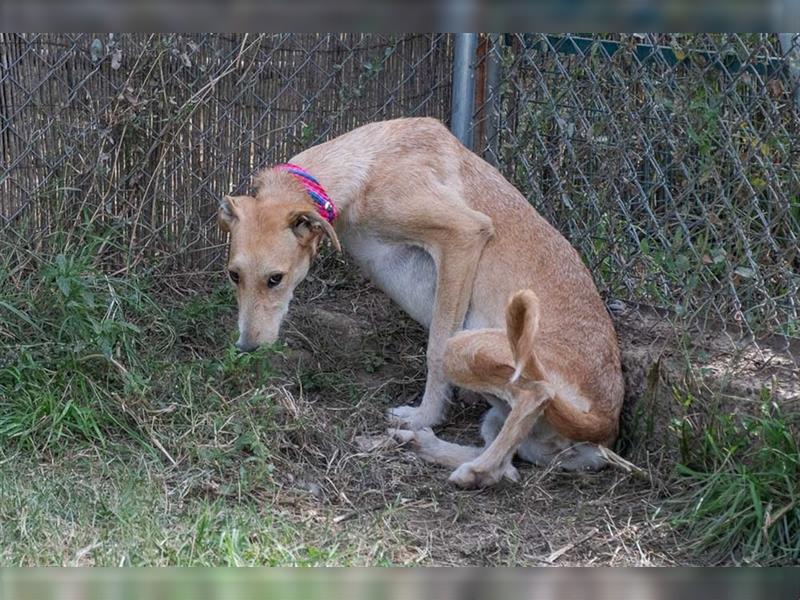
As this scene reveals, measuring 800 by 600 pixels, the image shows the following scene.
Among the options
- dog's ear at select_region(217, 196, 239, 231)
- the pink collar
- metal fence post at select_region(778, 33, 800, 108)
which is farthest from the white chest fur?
metal fence post at select_region(778, 33, 800, 108)

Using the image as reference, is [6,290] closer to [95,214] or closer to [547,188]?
[95,214]

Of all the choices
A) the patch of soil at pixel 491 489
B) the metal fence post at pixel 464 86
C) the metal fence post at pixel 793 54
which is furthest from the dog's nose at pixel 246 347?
the metal fence post at pixel 793 54

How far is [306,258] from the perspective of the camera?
15.2 ft

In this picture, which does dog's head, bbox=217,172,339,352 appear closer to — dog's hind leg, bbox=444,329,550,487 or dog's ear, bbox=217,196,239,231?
dog's ear, bbox=217,196,239,231

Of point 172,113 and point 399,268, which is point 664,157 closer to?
point 399,268

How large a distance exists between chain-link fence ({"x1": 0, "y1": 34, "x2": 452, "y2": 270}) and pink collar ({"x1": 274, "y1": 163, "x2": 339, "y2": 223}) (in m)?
1.09

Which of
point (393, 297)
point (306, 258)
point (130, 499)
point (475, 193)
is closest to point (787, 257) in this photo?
point (475, 193)

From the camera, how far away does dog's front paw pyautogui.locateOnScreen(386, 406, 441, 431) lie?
4727 millimetres

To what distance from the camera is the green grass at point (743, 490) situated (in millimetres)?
3389

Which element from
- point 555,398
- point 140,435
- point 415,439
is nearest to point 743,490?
point 555,398

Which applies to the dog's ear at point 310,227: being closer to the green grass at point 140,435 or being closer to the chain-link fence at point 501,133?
the green grass at point 140,435

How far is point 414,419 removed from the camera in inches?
187

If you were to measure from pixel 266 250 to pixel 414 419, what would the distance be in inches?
41.8

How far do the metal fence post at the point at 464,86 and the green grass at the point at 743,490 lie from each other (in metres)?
2.50
